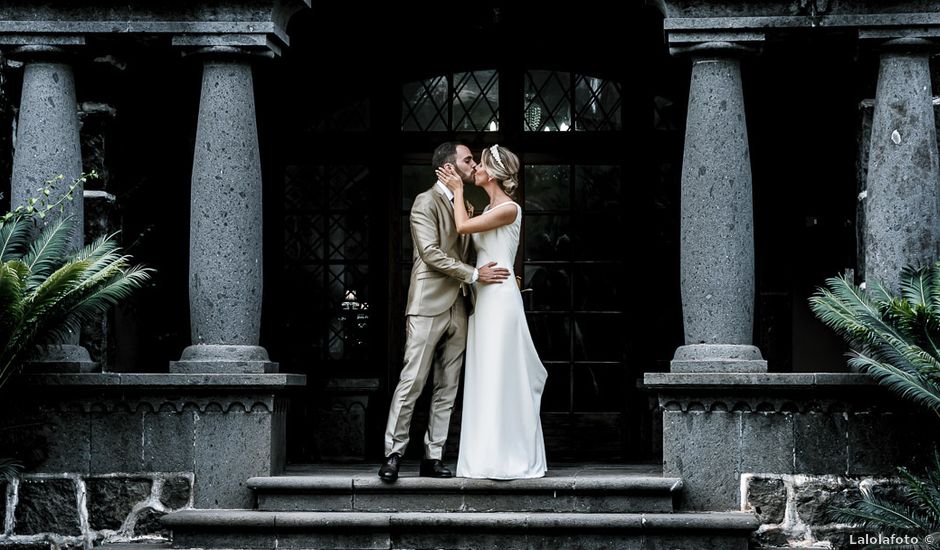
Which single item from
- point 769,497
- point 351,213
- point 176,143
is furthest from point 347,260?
point 769,497

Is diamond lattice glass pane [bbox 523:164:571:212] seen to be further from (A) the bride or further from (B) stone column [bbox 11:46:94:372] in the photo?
(B) stone column [bbox 11:46:94:372]

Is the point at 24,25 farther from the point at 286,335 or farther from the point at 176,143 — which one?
the point at 286,335

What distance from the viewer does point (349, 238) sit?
1138 cm

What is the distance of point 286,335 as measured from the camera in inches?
448

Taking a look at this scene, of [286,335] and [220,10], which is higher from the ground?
[220,10]

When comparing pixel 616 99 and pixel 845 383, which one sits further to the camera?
pixel 616 99

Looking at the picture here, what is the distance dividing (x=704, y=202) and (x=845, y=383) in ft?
4.60

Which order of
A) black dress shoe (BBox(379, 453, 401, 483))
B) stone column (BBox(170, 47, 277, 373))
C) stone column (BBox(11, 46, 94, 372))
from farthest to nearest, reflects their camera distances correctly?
stone column (BBox(11, 46, 94, 372))
stone column (BBox(170, 47, 277, 373))
black dress shoe (BBox(379, 453, 401, 483))

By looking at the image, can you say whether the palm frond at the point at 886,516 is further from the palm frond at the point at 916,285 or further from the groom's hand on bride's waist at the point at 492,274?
the groom's hand on bride's waist at the point at 492,274

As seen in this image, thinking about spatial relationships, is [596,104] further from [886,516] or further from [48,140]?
[886,516]

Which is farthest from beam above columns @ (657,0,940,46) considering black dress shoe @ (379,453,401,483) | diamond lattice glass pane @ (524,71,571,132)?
black dress shoe @ (379,453,401,483)

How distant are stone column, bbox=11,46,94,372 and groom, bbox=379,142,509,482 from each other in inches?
82.1

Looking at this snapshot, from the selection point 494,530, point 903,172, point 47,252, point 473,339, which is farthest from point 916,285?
point 47,252

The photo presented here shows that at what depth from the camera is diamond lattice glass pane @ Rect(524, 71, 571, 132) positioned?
11.4m
